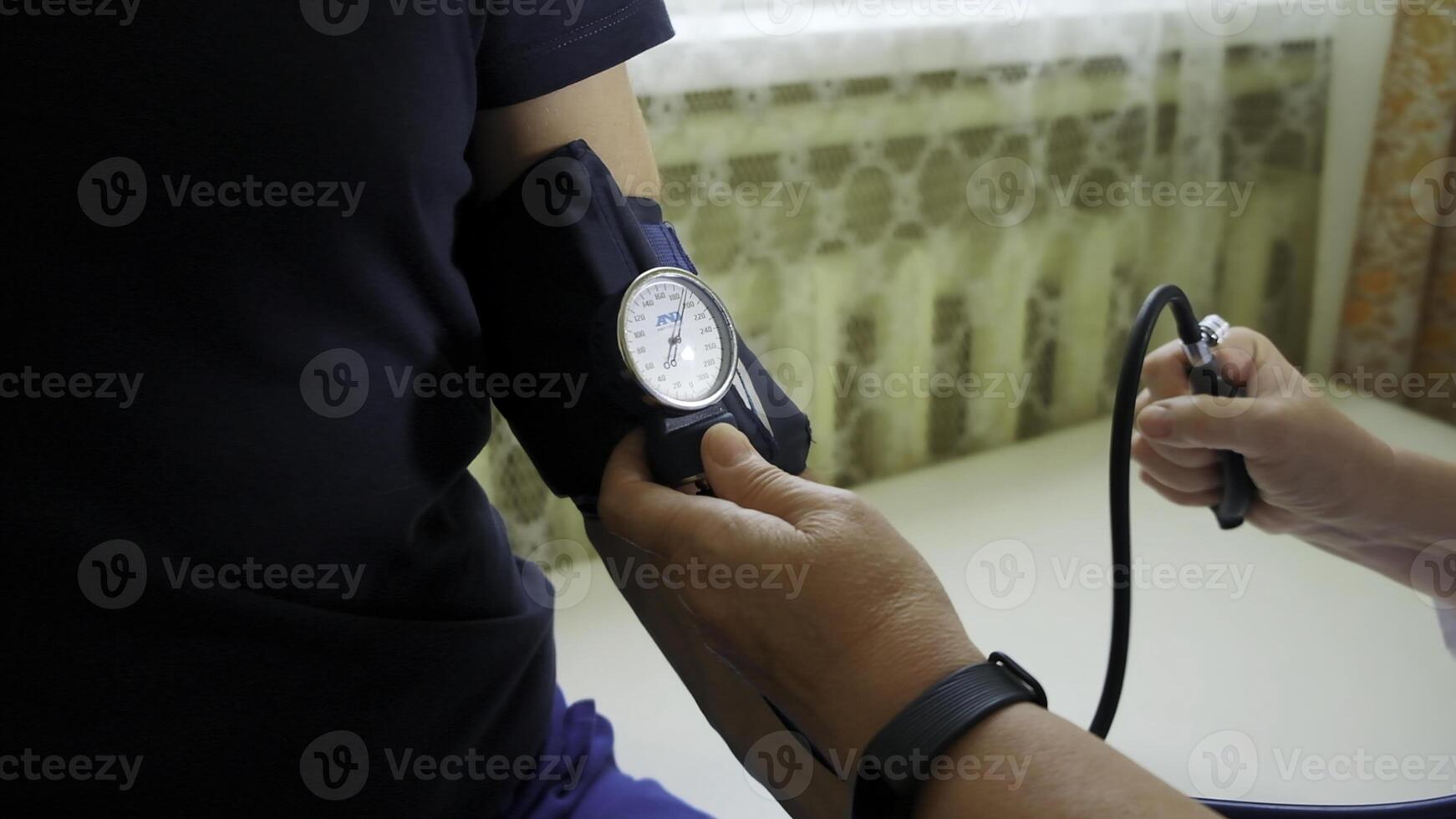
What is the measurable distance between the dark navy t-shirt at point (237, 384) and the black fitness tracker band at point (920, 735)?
286mm

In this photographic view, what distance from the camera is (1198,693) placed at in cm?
124

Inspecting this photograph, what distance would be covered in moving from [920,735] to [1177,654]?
87cm

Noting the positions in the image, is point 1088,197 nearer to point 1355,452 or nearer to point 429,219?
point 1355,452

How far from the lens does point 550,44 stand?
2.30ft

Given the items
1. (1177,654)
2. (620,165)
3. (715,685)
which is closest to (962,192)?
(1177,654)

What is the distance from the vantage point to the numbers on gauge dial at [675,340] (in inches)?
27.1

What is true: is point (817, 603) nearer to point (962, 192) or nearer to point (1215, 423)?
point (1215, 423)

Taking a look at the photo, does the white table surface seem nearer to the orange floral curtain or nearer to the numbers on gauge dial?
the orange floral curtain

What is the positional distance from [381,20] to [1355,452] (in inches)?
30.1

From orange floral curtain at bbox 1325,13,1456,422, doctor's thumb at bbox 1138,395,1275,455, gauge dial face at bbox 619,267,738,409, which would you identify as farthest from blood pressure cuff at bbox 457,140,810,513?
orange floral curtain at bbox 1325,13,1456,422

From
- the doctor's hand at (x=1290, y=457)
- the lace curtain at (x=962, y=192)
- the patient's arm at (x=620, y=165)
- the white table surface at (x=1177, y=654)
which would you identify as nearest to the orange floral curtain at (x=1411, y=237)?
the lace curtain at (x=962, y=192)

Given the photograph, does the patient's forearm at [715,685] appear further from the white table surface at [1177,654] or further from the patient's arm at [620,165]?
the white table surface at [1177,654]

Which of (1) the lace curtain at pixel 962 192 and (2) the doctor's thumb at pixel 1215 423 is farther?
(1) the lace curtain at pixel 962 192

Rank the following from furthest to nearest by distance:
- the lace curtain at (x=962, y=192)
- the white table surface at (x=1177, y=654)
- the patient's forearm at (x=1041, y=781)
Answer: the lace curtain at (x=962, y=192) < the white table surface at (x=1177, y=654) < the patient's forearm at (x=1041, y=781)
